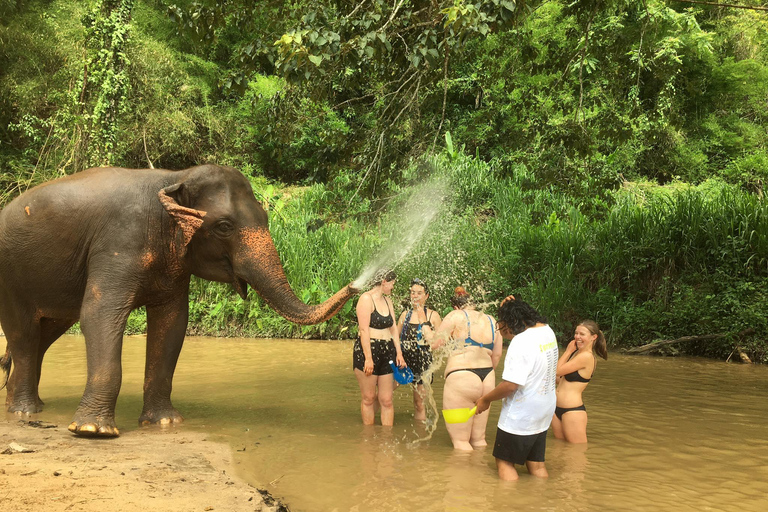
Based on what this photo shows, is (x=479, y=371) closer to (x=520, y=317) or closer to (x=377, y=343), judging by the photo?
(x=520, y=317)

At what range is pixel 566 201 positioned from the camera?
52.4 ft

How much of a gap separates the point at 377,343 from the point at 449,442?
1159mm

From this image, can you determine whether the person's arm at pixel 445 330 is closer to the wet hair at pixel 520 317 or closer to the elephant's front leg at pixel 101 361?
the wet hair at pixel 520 317

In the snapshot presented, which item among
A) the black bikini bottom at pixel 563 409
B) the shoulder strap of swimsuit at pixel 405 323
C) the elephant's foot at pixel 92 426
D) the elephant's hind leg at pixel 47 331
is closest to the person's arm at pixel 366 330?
the shoulder strap of swimsuit at pixel 405 323

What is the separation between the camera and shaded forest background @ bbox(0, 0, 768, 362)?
8406 millimetres

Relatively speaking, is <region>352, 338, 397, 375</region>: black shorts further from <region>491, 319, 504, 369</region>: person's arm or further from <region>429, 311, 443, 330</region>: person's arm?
<region>491, 319, 504, 369</region>: person's arm

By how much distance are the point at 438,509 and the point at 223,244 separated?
10.4 ft

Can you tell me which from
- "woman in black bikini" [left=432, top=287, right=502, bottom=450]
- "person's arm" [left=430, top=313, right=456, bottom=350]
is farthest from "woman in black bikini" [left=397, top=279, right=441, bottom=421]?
"woman in black bikini" [left=432, top=287, right=502, bottom=450]

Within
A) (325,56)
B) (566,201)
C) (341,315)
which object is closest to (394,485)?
(325,56)

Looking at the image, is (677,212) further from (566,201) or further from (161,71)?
(161,71)

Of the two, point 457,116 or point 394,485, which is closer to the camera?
point 394,485

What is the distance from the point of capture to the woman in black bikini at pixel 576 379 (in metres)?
6.53

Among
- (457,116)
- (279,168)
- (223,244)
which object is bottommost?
(223,244)

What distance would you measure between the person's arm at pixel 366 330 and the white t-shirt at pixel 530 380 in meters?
1.92
